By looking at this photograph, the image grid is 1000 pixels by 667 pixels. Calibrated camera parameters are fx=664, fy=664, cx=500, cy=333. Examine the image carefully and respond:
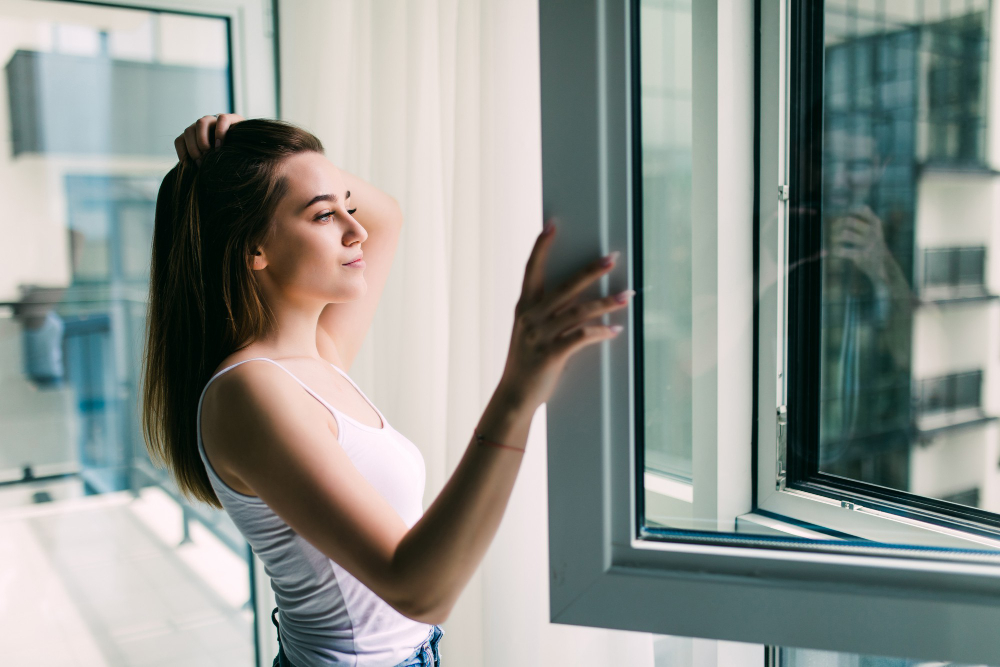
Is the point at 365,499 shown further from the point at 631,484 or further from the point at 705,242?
the point at 705,242

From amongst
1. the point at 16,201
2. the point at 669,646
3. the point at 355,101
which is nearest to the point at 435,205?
the point at 355,101

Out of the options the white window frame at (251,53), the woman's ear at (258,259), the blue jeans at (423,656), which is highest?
the white window frame at (251,53)

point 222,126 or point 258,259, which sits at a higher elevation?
point 222,126

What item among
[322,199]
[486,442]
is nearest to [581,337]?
[486,442]

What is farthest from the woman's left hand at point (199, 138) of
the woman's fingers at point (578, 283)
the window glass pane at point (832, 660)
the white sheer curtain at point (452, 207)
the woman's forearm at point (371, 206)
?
the window glass pane at point (832, 660)

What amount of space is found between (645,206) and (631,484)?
0.26 metres

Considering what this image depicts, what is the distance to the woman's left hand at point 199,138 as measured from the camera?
930 mm

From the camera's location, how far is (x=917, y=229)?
0.67 m

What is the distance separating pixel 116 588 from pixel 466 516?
49.2 inches

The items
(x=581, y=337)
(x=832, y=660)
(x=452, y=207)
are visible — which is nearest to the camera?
(x=581, y=337)

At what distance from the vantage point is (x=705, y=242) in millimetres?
648

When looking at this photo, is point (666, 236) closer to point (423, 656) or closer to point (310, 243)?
point (310, 243)

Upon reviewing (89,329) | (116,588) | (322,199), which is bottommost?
(116,588)

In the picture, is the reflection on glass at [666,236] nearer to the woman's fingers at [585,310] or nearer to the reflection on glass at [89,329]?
the woman's fingers at [585,310]
